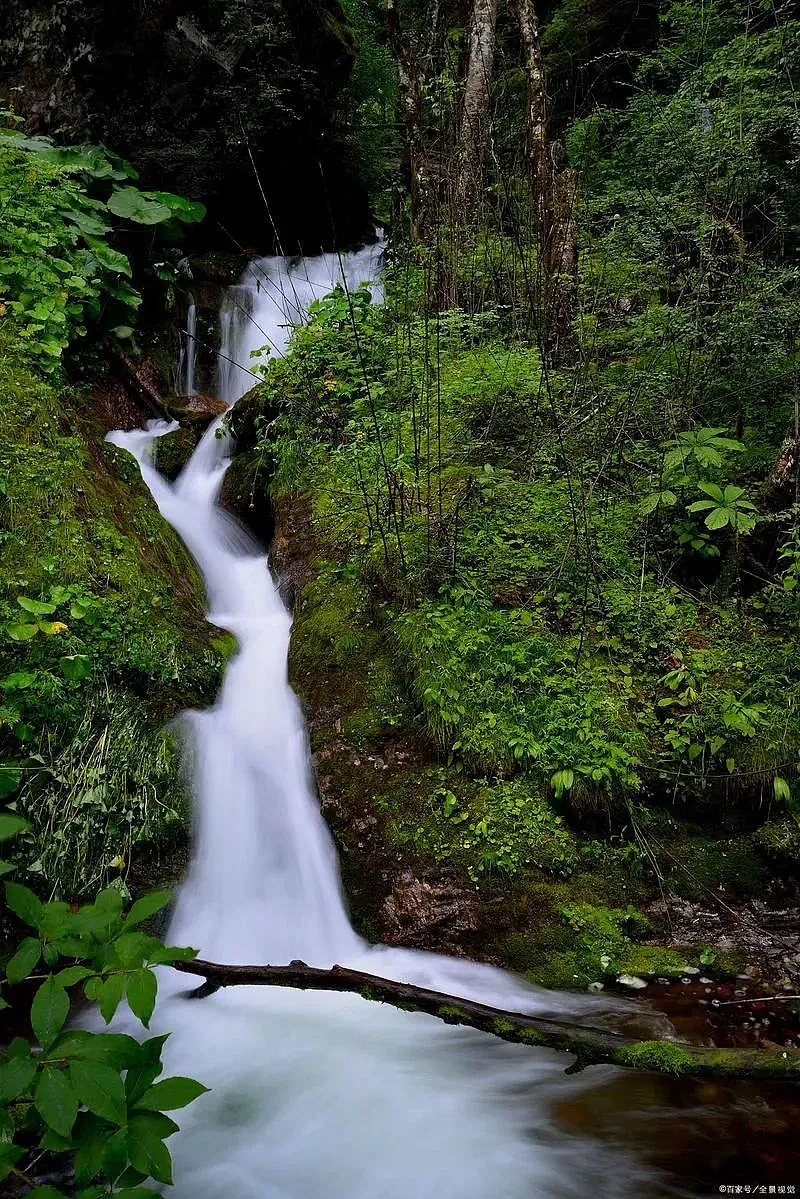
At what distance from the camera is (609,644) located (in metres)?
3.78

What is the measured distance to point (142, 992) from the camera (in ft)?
4.51

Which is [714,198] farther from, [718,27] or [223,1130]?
[223,1130]

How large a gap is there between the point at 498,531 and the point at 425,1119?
3.01 metres

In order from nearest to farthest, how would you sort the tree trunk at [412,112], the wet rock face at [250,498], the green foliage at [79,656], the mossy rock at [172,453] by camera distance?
the green foliage at [79,656] → the wet rock face at [250,498] → the mossy rock at [172,453] → the tree trunk at [412,112]

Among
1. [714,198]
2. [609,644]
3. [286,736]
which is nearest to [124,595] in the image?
[286,736]

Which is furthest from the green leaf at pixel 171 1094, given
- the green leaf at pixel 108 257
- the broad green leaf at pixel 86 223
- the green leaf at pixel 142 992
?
the broad green leaf at pixel 86 223

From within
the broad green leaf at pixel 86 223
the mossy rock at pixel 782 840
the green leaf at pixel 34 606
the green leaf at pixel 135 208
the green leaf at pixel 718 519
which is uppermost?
the green leaf at pixel 135 208

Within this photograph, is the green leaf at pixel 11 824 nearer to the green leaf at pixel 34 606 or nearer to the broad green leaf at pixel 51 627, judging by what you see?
the broad green leaf at pixel 51 627

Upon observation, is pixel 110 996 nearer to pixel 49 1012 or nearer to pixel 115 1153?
pixel 49 1012

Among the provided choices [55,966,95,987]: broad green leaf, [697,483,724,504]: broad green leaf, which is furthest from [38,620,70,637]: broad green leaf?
[697,483,724,504]: broad green leaf

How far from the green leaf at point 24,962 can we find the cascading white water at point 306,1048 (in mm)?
1324

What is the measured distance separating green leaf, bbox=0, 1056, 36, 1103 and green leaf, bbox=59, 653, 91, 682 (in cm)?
214

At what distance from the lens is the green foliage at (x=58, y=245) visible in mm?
4531

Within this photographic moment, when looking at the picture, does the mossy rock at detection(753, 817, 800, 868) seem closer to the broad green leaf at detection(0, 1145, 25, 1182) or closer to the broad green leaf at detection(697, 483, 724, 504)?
the broad green leaf at detection(697, 483, 724, 504)
